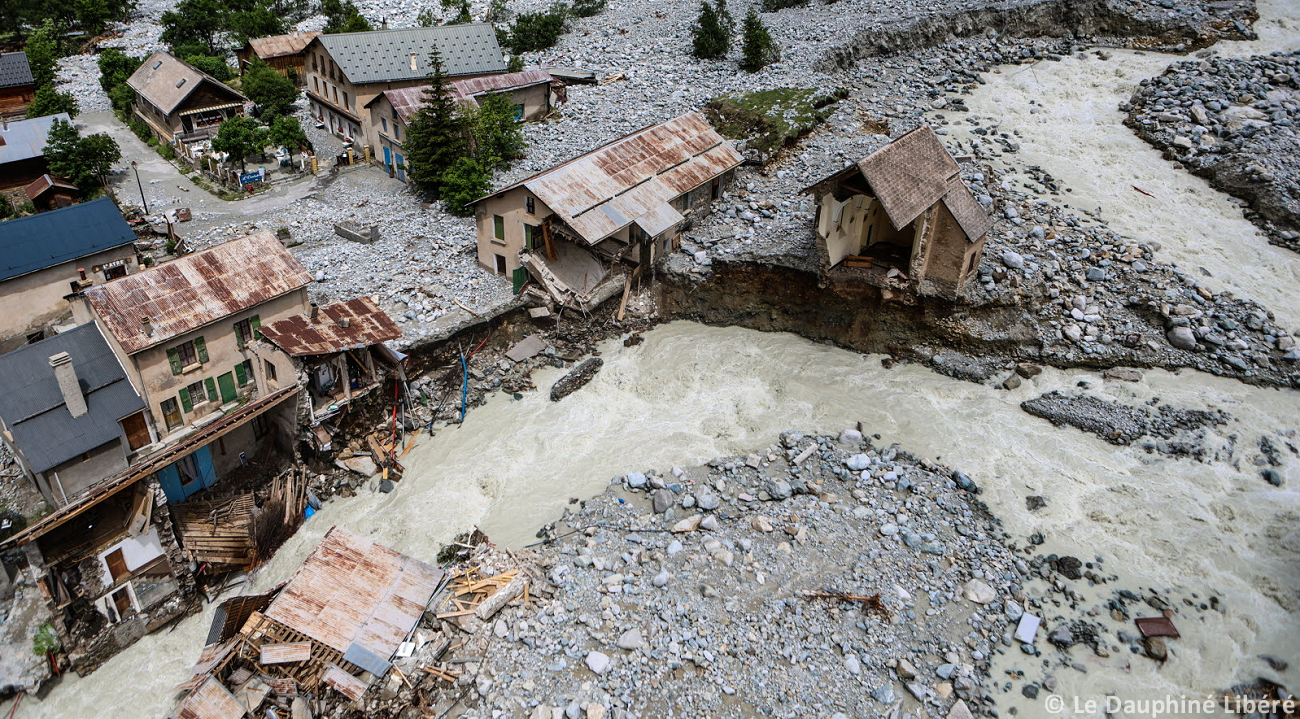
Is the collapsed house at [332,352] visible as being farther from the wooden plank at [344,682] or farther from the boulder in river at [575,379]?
the wooden plank at [344,682]

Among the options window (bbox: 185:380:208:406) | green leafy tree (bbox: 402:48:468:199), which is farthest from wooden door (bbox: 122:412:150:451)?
green leafy tree (bbox: 402:48:468:199)

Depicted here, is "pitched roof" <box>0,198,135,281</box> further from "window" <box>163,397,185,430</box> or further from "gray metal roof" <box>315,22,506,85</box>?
"gray metal roof" <box>315,22,506,85</box>

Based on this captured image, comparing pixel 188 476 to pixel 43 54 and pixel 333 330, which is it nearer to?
pixel 333 330

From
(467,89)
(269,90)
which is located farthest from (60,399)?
(269,90)

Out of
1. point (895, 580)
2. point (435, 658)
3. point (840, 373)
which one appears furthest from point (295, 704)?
point (840, 373)

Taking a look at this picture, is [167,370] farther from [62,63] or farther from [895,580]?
[62,63]

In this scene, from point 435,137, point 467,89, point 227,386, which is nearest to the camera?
point 227,386
